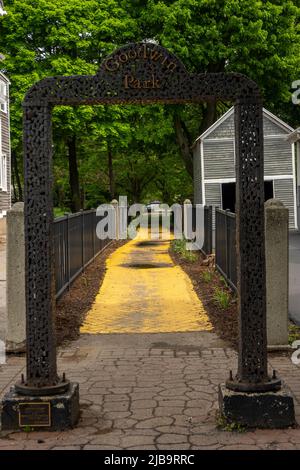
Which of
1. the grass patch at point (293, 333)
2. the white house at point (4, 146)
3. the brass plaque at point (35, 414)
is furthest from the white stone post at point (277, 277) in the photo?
the white house at point (4, 146)

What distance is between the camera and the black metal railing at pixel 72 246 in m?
10.1

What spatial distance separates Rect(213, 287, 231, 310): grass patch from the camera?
9844 mm

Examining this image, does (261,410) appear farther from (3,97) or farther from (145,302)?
(3,97)

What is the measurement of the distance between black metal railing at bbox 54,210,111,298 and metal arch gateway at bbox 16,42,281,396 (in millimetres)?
→ 4596

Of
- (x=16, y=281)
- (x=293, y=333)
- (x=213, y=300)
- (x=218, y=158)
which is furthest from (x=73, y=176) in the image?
(x=293, y=333)

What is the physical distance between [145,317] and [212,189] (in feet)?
65.4

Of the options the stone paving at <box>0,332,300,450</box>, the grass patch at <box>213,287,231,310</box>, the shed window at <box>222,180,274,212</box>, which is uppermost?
the shed window at <box>222,180,274,212</box>

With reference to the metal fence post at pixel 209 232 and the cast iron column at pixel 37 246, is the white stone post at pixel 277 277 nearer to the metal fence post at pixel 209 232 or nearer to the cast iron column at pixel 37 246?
the cast iron column at pixel 37 246

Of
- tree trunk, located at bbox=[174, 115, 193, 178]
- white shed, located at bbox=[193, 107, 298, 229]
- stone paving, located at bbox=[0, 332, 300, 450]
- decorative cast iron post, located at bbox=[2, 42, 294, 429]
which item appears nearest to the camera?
stone paving, located at bbox=[0, 332, 300, 450]

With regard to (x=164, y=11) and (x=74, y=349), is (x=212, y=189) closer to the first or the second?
(x=164, y=11)

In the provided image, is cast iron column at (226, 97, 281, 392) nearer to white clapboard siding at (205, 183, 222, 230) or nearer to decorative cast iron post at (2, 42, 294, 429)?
decorative cast iron post at (2, 42, 294, 429)

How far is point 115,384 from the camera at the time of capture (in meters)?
6.17

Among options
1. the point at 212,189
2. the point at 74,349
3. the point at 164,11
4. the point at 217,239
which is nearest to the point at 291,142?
the point at 212,189

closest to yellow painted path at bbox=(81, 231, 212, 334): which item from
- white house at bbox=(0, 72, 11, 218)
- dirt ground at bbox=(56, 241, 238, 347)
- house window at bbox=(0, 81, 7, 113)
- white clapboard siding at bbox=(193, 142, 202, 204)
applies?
dirt ground at bbox=(56, 241, 238, 347)
